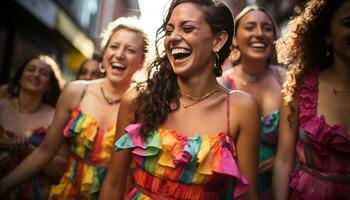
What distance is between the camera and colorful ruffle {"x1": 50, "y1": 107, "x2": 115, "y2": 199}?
2.96 metres

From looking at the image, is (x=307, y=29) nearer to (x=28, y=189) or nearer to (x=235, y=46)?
(x=235, y=46)

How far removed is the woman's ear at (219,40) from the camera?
2369mm

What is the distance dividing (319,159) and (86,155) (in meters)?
1.64

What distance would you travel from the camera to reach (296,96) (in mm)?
2586

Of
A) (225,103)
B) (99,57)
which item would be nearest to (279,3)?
(99,57)

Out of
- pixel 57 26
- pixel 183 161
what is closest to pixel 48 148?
pixel 183 161

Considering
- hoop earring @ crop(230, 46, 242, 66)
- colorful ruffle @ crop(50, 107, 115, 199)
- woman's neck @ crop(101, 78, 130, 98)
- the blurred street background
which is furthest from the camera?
the blurred street background

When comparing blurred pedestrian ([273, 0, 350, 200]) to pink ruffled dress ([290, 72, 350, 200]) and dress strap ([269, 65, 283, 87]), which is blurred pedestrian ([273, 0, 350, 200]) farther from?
dress strap ([269, 65, 283, 87])

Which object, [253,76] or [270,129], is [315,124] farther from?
[253,76]

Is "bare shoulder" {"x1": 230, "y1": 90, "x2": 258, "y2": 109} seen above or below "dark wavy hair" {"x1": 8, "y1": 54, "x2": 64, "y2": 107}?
below

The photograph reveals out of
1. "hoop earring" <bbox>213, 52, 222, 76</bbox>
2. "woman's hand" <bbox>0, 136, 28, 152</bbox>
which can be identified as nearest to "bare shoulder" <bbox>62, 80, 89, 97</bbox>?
"woman's hand" <bbox>0, 136, 28, 152</bbox>

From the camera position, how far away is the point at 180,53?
224cm

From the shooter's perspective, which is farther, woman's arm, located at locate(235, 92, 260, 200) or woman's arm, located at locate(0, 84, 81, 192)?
woman's arm, located at locate(0, 84, 81, 192)

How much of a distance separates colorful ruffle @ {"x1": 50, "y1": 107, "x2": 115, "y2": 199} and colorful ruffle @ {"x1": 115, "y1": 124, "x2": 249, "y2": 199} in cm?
87
